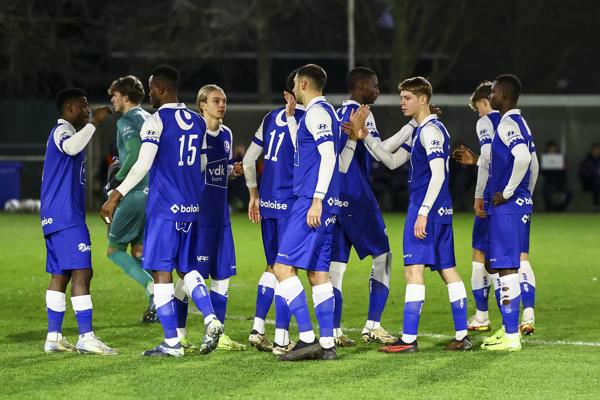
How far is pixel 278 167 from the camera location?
9.91 metres

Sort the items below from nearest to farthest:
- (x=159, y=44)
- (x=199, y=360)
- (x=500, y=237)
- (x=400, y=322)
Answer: (x=199, y=360) → (x=500, y=237) → (x=400, y=322) → (x=159, y=44)

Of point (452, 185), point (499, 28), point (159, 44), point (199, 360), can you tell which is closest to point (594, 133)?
point (452, 185)

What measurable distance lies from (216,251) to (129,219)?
195 cm

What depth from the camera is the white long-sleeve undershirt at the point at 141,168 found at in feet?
30.0

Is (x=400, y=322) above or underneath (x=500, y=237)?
underneath

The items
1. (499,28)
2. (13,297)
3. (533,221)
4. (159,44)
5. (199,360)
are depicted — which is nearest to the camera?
(199,360)

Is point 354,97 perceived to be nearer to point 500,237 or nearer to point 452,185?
point 500,237

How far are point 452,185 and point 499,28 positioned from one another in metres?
21.9

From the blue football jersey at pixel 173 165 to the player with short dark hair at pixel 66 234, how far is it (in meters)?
0.56

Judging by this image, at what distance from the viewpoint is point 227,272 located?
33.2ft

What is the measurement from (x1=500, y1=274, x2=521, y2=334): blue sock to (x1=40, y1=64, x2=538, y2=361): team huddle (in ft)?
0.03

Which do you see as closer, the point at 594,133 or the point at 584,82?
the point at 594,133

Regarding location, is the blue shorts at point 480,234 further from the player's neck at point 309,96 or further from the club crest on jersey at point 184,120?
the club crest on jersey at point 184,120

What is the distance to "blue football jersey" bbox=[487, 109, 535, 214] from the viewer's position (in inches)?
389
